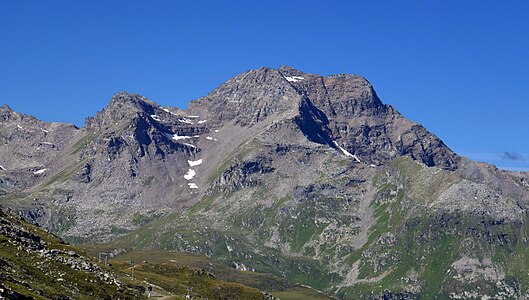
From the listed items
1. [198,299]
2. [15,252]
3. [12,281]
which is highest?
[198,299]

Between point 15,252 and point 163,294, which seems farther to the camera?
point 163,294

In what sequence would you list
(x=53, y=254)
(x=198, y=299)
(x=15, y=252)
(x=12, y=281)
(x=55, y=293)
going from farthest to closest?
(x=198, y=299) → (x=53, y=254) → (x=15, y=252) → (x=55, y=293) → (x=12, y=281)

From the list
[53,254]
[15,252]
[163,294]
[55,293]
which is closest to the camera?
[55,293]

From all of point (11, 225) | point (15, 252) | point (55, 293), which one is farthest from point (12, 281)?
point (11, 225)

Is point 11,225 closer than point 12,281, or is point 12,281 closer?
point 12,281

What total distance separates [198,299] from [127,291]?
6504 cm

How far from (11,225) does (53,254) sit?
42.3 feet

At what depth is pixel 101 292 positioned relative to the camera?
11231cm

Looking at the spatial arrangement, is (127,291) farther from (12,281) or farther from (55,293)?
(12,281)

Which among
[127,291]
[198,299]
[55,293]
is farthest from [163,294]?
[55,293]

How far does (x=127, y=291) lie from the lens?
423 feet

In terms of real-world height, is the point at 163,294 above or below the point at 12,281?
above

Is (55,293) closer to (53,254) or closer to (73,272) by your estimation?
(73,272)

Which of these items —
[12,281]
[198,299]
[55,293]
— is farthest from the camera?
[198,299]
